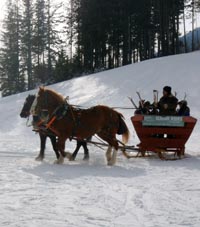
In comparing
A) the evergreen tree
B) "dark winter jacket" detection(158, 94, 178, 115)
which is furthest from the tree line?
"dark winter jacket" detection(158, 94, 178, 115)

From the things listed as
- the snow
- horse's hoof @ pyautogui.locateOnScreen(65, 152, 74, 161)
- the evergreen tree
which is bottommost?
the snow

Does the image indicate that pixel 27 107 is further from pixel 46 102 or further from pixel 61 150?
pixel 61 150

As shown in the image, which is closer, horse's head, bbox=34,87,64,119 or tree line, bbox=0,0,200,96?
horse's head, bbox=34,87,64,119

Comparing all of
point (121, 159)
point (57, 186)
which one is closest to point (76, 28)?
point (121, 159)

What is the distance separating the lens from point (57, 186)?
249 inches

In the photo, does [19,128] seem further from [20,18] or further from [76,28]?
[20,18]

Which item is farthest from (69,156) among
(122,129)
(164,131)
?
(164,131)

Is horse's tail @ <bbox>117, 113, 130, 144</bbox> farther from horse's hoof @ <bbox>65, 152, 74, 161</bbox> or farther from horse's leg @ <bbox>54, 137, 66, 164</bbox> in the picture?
horse's leg @ <bbox>54, 137, 66, 164</bbox>

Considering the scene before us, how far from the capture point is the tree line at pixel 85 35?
41.3m

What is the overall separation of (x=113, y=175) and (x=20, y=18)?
43.3 m

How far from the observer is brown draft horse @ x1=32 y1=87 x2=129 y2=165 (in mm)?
9109

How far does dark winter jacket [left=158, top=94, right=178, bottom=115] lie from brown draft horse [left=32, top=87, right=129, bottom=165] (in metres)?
1.48

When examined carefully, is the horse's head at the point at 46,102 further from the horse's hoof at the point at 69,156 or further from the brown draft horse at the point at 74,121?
the horse's hoof at the point at 69,156

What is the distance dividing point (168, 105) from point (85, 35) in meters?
32.9
